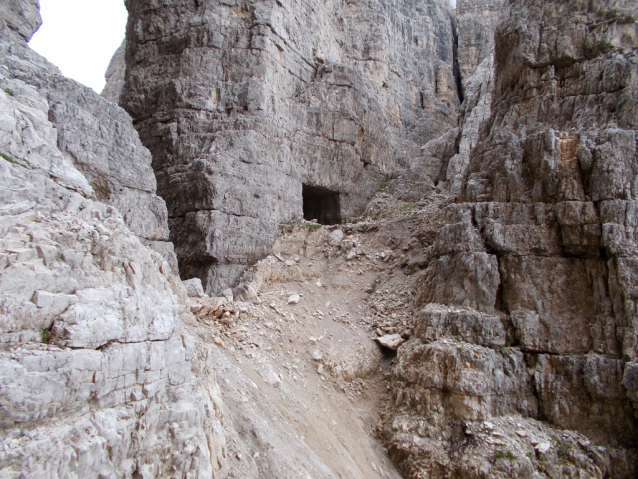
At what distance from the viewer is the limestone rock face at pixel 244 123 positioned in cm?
1767

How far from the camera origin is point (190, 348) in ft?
26.0

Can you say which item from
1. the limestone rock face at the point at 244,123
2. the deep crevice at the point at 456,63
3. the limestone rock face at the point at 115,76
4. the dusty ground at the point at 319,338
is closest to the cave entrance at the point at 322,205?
the limestone rock face at the point at 244,123

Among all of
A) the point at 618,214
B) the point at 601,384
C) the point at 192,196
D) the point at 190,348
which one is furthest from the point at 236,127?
the point at 601,384

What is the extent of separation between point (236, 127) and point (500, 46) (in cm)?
1151

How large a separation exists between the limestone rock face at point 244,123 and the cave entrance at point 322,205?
9 cm

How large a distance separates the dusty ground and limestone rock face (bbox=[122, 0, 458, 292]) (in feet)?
6.35

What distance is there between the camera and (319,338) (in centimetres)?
1501

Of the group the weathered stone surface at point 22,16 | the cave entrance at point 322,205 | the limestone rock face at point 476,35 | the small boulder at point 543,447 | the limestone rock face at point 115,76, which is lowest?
the small boulder at point 543,447

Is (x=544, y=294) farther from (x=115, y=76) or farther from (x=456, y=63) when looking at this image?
(x=115, y=76)

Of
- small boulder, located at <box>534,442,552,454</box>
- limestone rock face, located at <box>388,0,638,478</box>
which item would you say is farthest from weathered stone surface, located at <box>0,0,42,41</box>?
small boulder, located at <box>534,442,552,454</box>

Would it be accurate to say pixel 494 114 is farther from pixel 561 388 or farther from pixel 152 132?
pixel 152 132

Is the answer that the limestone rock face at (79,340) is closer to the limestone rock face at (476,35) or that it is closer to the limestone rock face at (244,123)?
the limestone rock face at (244,123)

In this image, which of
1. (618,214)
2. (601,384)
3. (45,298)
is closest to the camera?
(45,298)

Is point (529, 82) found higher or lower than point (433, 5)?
lower
